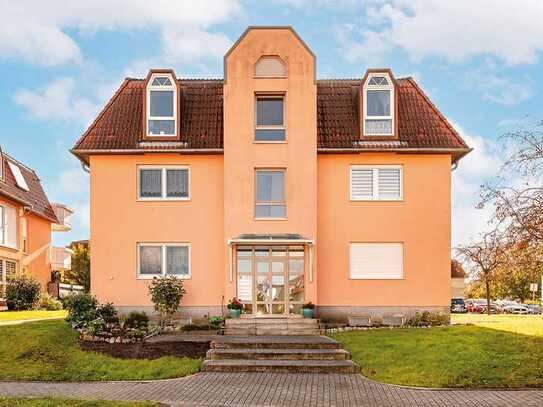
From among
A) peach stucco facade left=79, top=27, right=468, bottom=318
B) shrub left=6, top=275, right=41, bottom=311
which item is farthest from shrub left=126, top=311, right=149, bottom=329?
shrub left=6, top=275, right=41, bottom=311

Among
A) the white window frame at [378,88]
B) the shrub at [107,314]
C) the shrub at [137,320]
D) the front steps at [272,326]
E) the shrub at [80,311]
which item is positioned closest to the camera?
the shrub at [80,311]

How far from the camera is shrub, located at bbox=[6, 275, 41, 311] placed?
3238 centimetres

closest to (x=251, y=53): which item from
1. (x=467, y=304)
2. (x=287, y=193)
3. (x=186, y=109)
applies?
(x=186, y=109)

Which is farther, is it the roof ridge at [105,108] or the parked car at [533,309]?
the parked car at [533,309]

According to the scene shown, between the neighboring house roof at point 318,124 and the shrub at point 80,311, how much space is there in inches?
272

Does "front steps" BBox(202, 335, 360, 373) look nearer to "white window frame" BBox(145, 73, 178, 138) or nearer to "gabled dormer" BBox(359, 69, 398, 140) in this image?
"gabled dormer" BBox(359, 69, 398, 140)

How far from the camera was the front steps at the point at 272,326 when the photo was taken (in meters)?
21.6

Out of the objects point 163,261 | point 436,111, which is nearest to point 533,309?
point 436,111

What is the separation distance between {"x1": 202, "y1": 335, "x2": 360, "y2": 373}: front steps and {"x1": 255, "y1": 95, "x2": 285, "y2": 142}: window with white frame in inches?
309

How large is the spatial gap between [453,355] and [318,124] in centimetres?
1176

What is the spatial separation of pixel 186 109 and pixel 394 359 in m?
13.8

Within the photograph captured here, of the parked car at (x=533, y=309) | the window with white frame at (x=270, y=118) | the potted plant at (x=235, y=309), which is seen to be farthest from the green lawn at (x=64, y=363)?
the parked car at (x=533, y=309)

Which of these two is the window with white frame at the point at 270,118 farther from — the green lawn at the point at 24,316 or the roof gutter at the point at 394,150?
the green lawn at the point at 24,316

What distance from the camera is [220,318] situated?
2275 cm
